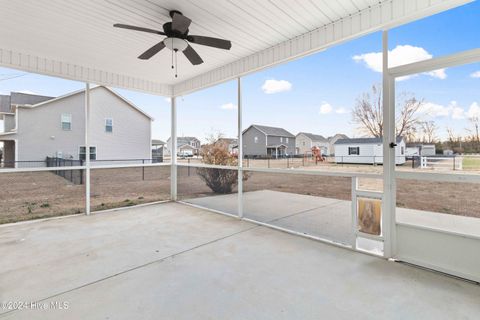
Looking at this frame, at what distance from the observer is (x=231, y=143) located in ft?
17.9

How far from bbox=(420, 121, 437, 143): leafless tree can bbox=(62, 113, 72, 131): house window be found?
5770mm

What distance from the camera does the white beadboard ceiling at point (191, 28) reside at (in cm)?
277

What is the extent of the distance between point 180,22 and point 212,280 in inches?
102

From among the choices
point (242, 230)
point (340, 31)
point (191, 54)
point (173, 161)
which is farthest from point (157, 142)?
point (340, 31)

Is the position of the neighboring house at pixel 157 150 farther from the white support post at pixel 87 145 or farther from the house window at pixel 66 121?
the house window at pixel 66 121

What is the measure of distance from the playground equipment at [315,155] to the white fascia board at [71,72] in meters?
3.89

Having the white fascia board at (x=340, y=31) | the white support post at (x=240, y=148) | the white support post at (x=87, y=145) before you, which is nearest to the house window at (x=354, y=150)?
the white fascia board at (x=340, y=31)

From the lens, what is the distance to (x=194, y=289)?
2.25 m

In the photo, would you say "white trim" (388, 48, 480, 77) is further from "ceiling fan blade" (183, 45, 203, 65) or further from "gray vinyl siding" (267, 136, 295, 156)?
"ceiling fan blade" (183, 45, 203, 65)

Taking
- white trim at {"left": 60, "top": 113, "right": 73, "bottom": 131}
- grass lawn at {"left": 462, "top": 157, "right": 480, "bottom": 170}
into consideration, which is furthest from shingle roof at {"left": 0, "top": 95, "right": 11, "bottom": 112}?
grass lawn at {"left": 462, "top": 157, "right": 480, "bottom": 170}

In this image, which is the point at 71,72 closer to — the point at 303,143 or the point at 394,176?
the point at 303,143

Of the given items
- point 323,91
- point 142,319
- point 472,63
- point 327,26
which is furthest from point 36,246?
point 472,63

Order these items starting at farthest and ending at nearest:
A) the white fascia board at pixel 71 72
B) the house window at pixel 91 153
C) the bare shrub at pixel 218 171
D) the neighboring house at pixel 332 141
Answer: the bare shrub at pixel 218 171, the house window at pixel 91 153, the white fascia board at pixel 71 72, the neighboring house at pixel 332 141

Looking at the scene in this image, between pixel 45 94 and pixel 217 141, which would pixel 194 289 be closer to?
pixel 217 141
